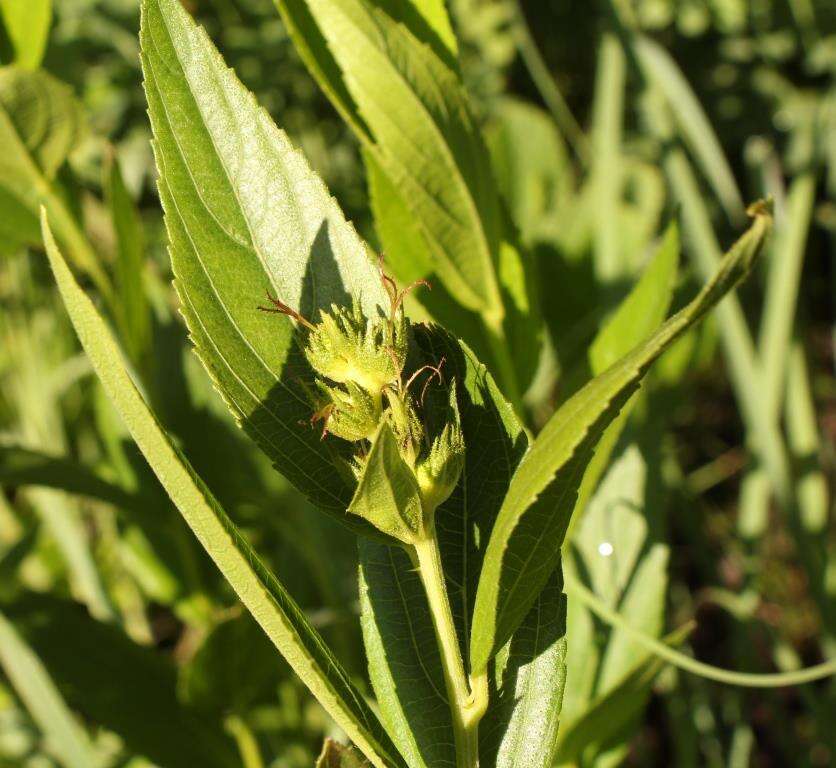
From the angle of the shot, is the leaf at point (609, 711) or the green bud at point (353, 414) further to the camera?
the leaf at point (609, 711)

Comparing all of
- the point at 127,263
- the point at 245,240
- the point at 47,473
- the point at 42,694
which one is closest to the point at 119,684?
the point at 42,694

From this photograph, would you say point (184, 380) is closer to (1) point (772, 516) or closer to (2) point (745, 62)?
(1) point (772, 516)

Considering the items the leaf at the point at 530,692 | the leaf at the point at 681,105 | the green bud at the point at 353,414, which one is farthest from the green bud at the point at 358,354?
the leaf at the point at 681,105

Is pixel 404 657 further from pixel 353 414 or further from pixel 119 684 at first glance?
pixel 119 684

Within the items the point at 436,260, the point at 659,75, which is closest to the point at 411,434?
the point at 436,260

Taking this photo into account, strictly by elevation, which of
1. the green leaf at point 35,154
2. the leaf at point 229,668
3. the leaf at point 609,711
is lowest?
the leaf at point 609,711

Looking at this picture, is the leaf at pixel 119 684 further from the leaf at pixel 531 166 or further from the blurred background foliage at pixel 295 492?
the leaf at pixel 531 166

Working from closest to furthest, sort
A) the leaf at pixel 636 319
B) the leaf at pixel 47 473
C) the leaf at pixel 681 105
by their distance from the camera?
1. the leaf at pixel 636 319
2. the leaf at pixel 47 473
3. the leaf at pixel 681 105
